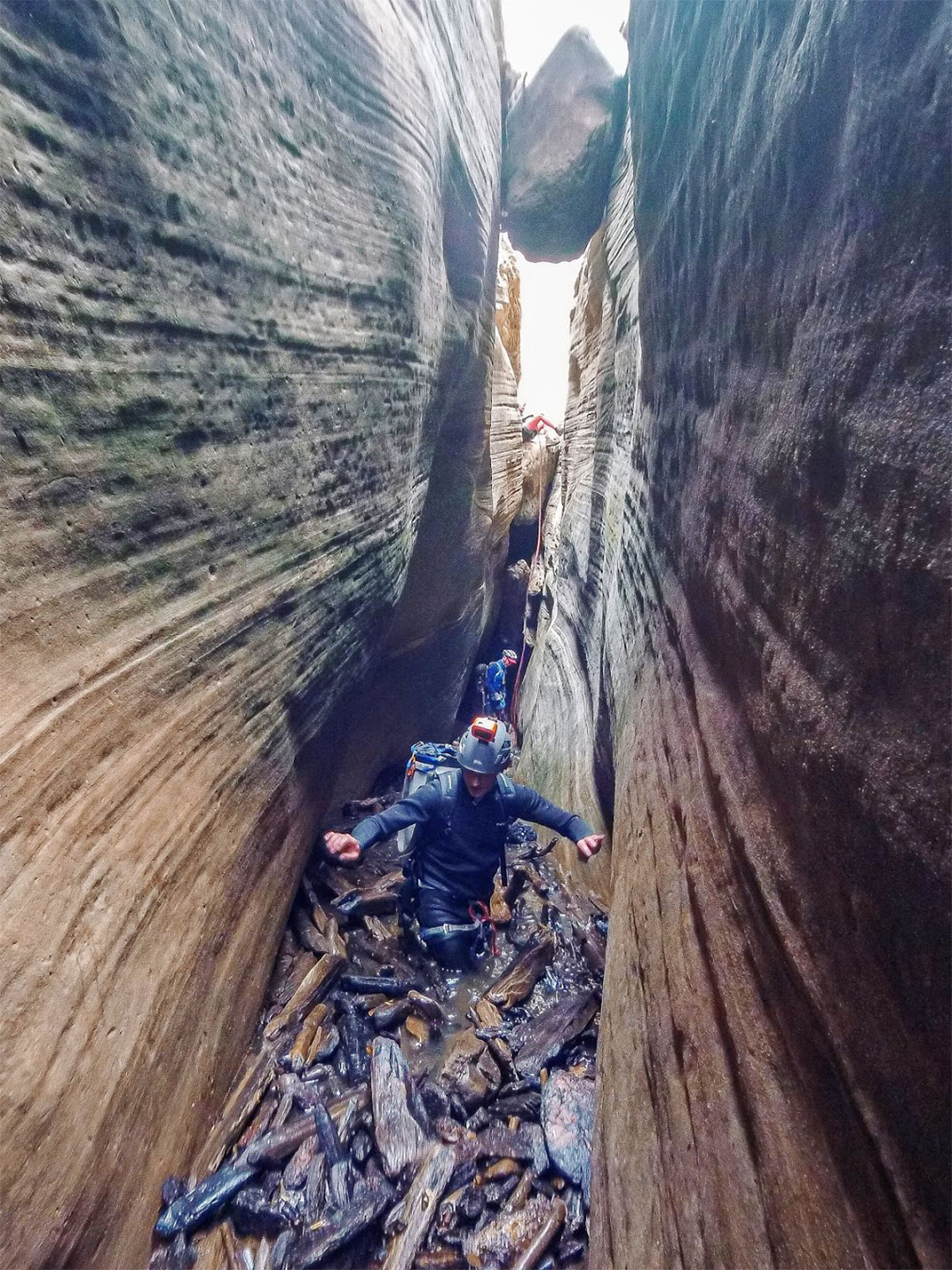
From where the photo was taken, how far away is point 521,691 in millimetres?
11469

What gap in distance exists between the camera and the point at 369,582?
462 centimetres

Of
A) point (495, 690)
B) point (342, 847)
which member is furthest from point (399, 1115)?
point (495, 690)

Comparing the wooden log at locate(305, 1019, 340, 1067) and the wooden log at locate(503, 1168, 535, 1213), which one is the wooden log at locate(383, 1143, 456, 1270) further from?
the wooden log at locate(305, 1019, 340, 1067)

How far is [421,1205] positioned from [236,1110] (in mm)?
951

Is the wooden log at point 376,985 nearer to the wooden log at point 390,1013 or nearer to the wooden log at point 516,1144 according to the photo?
the wooden log at point 390,1013

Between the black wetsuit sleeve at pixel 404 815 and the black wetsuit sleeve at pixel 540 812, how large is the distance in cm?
53

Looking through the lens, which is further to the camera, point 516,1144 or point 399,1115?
point 399,1115

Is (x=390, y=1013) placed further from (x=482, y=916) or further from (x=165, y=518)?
(x=165, y=518)

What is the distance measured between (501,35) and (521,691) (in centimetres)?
919

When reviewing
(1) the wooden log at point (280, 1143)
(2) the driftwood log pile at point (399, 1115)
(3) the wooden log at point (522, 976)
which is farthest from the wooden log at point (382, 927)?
(1) the wooden log at point (280, 1143)

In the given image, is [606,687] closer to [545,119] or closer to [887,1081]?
[887,1081]

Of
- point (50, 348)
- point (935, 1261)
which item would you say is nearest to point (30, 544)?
point (50, 348)

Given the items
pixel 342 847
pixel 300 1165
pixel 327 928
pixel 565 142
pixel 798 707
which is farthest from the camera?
pixel 565 142

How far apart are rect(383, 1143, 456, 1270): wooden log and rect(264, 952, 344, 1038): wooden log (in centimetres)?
105
